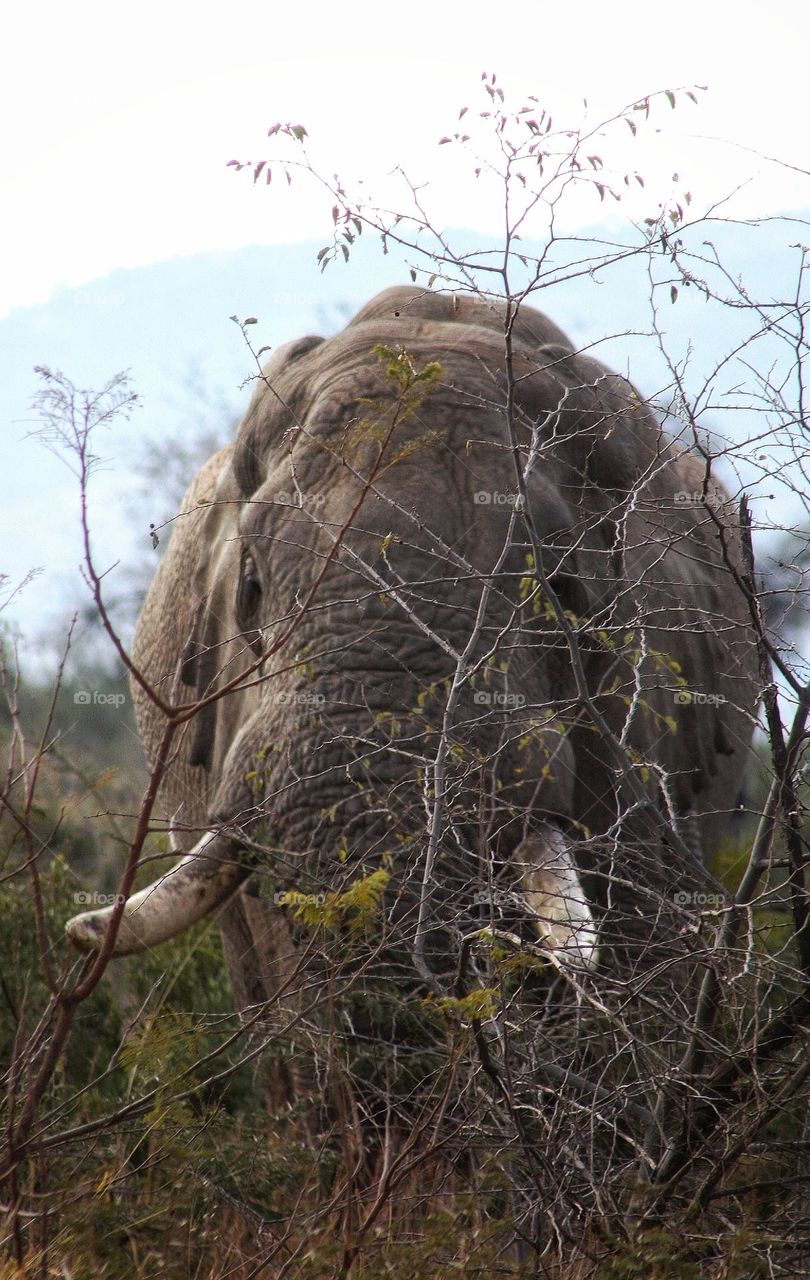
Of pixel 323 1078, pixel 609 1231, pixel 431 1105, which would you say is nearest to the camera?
pixel 609 1231

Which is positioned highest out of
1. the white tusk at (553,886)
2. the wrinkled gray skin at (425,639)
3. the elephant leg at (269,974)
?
the wrinkled gray skin at (425,639)

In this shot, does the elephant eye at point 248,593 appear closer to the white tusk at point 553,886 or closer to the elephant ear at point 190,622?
the elephant ear at point 190,622

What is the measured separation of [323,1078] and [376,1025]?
0.27 metres

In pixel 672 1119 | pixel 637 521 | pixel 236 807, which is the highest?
pixel 637 521

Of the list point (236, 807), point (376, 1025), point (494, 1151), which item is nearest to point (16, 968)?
point (236, 807)

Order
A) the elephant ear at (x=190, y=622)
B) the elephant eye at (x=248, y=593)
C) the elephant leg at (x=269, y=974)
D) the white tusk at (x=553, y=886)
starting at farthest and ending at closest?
1. the elephant ear at (x=190, y=622)
2. the elephant eye at (x=248, y=593)
3. the white tusk at (x=553, y=886)
4. the elephant leg at (x=269, y=974)

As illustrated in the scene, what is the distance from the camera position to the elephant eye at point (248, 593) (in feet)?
18.3

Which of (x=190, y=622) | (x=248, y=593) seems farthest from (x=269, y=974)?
(x=190, y=622)

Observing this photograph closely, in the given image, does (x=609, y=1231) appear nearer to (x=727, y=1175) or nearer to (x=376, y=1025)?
(x=727, y=1175)

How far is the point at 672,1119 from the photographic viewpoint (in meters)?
3.19

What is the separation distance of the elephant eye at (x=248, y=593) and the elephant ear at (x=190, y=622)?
0.12 meters

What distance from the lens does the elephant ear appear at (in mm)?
6273

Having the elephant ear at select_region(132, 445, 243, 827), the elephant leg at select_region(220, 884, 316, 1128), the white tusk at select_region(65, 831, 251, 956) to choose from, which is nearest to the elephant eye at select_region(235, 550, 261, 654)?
the elephant ear at select_region(132, 445, 243, 827)

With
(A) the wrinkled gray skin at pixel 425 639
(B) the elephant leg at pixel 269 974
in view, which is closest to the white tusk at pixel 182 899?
(A) the wrinkled gray skin at pixel 425 639
